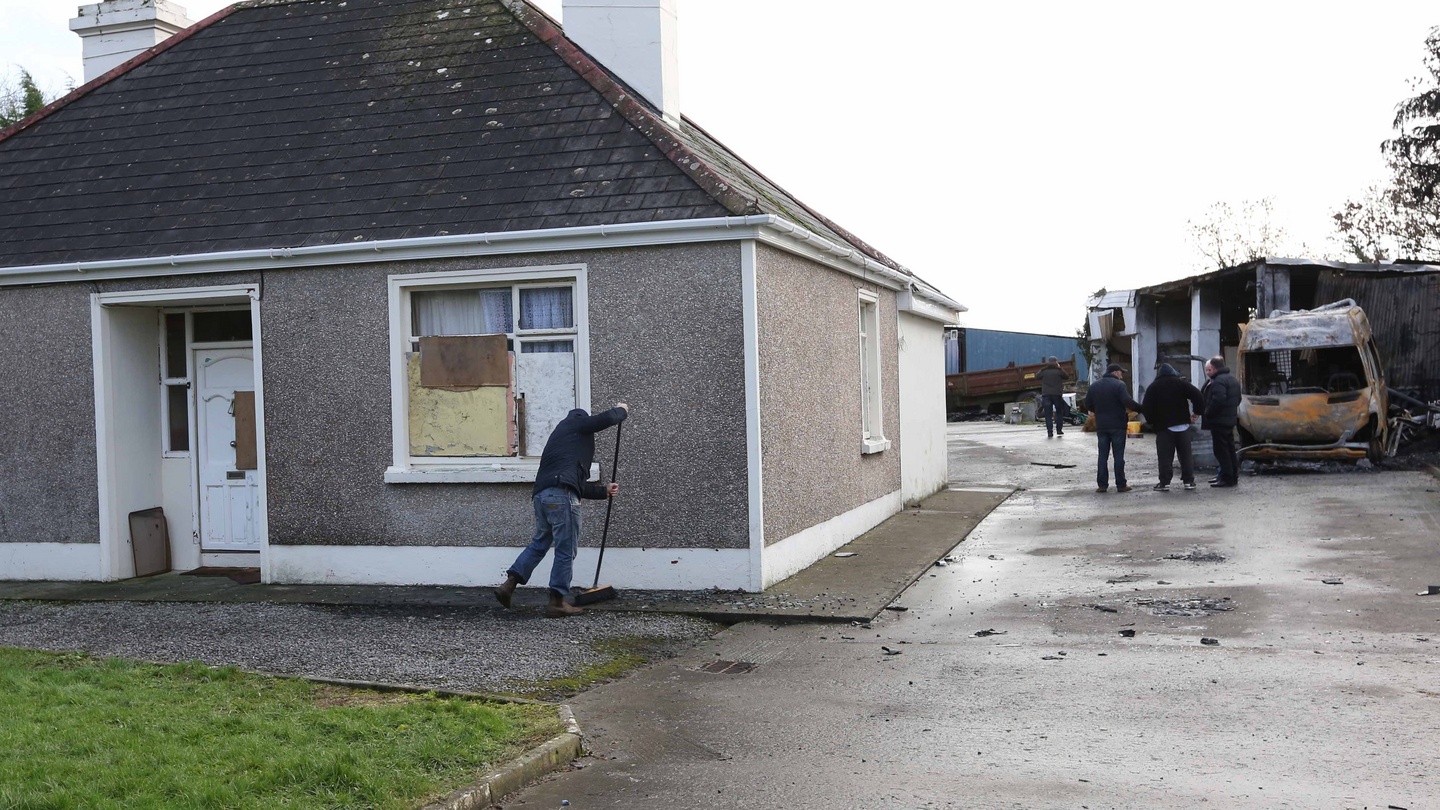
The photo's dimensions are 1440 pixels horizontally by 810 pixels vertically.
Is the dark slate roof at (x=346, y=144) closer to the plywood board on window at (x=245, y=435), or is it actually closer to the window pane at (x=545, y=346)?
the window pane at (x=545, y=346)

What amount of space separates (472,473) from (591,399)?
4.21 ft

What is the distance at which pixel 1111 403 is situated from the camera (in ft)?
59.4

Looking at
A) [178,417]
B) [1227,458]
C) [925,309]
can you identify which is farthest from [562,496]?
[1227,458]

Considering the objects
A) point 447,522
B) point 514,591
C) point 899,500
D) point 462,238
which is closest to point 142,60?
point 462,238

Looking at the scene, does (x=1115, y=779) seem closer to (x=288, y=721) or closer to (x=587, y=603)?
(x=288, y=721)

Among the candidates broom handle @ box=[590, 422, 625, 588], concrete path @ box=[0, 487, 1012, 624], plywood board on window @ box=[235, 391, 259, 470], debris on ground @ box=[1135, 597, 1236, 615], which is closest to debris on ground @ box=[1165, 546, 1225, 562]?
debris on ground @ box=[1135, 597, 1236, 615]

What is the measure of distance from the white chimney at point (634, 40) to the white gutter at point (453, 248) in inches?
102

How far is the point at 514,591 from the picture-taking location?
11023mm

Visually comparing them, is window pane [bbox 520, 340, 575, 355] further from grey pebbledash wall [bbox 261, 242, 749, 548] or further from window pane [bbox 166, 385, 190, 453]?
window pane [bbox 166, 385, 190, 453]

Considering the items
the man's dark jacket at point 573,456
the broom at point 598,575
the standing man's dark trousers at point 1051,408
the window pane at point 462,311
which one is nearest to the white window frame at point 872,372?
the broom at point 598,575

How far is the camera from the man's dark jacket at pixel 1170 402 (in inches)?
707

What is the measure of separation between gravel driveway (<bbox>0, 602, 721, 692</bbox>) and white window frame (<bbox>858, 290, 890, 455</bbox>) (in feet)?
19.7

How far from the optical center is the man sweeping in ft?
33.0

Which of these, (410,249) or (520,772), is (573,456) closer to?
(410,249)
